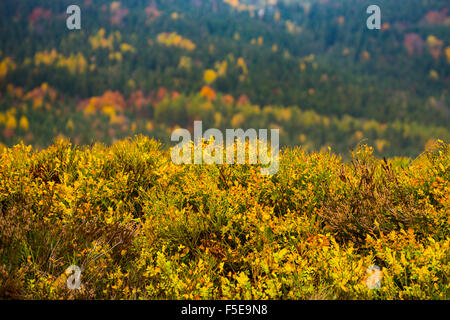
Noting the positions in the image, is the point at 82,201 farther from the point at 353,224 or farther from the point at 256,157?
the point at 353,224

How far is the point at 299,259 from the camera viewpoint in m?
3.96

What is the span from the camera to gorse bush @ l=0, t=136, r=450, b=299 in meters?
3.79

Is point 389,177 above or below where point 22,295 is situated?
above

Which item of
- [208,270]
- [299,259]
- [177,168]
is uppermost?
[177,168]

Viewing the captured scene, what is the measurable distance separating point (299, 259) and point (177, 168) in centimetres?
281

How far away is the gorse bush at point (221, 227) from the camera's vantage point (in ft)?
12.4

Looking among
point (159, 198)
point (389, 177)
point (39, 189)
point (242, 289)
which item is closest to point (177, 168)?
point (159, 198)

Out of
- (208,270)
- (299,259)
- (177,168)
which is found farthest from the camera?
(177,168)

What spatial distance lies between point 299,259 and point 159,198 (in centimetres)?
246

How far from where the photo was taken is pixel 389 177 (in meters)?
5.55

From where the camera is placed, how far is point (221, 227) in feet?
16.0
